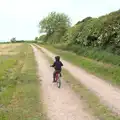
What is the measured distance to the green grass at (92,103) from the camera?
13297 mm

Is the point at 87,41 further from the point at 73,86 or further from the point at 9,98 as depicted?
the point at 9,98

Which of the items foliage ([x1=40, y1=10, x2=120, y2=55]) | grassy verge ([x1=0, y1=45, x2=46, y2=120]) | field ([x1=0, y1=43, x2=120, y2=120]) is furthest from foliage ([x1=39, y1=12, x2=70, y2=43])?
grassy verge ([x1=0, y1=45, x2=46, y2=120])

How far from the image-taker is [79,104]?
50.7ft

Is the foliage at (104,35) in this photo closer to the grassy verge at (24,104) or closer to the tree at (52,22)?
the grassy verge at (24,104)

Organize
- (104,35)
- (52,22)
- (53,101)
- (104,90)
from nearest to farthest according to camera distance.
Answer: (53,101) < (104,90) < (104,35) < (52,22)

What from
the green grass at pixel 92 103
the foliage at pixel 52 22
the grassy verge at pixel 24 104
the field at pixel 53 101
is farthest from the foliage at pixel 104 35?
the foliage at pixel 52 22

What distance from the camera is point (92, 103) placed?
51.2 feet

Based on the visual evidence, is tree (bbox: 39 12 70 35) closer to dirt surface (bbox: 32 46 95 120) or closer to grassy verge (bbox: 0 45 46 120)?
grassy verge (bbox: 0 45 46 120)

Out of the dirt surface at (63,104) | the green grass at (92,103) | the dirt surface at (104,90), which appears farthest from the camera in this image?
the dirt surface at (104,90)

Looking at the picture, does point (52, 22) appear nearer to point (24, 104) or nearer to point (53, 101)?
point (53, 101)

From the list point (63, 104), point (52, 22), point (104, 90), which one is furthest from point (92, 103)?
point (52, 22)

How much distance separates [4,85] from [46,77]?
491 centimetres

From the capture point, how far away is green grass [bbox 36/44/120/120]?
43.6ft

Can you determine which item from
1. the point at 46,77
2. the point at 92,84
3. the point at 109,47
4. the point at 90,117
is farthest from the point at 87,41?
the point at 90,117
